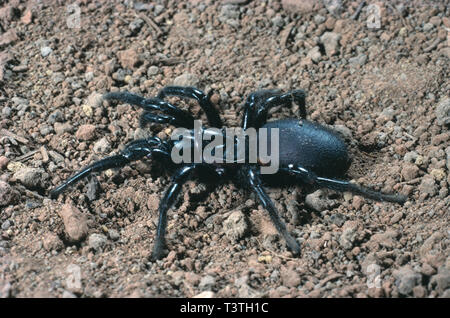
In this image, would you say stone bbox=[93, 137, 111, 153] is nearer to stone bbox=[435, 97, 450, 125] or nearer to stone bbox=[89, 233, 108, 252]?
stone bbox=[89, 233, 108, 252]

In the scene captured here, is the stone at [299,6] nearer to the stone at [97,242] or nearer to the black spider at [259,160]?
the black spider at [259,160]

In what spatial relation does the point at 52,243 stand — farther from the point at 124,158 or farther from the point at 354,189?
the point at 354,189

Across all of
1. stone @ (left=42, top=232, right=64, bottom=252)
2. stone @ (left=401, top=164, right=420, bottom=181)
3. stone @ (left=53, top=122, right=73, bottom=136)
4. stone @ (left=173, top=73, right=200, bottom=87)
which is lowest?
stone @ (left=42, top=232, right=64, bottom=252)

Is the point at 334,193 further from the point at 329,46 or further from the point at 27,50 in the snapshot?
the point at 27,50

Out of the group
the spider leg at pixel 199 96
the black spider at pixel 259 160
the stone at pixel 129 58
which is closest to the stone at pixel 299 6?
the black spider at pixel 259 160

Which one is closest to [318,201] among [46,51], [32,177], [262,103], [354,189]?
[354,189]

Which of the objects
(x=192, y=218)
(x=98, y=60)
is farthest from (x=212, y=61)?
(x=192, y=218)

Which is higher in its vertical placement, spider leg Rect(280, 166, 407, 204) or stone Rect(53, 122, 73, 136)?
stone Rect(53, 122, 73, 136)

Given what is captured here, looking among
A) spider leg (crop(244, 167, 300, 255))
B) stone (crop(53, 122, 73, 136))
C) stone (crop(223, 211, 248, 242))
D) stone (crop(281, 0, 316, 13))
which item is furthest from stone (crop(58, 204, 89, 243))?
stone (crop(281, 0, 316, 13))
